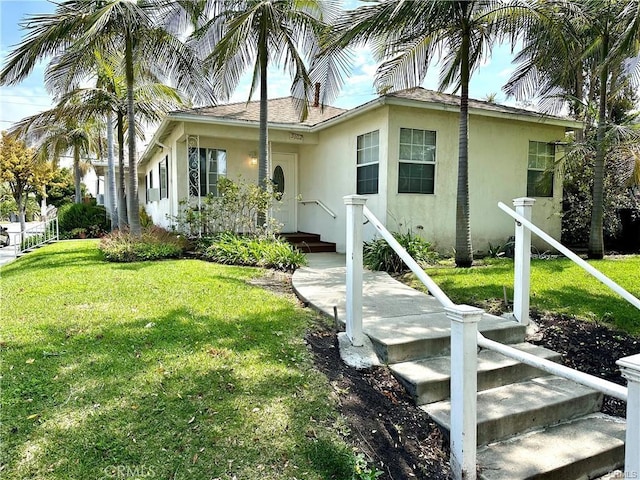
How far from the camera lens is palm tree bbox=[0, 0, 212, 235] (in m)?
8.14

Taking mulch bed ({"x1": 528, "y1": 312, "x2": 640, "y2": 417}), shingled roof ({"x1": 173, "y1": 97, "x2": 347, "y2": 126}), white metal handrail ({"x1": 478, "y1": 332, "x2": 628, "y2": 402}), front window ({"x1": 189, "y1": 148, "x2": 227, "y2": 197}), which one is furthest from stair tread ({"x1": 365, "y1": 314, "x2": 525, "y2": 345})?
front window ({"x1": 189, "y1": 148, "x2": 227, "y2": 197})

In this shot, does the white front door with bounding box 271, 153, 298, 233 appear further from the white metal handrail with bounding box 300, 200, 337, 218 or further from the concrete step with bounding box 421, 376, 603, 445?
the concrete step with bounding box 421, 376, 603, 445

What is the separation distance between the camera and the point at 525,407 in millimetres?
3227

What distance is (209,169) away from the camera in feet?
38.4

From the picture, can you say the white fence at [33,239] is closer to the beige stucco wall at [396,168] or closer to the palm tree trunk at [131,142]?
the palm tree trunk at [131,142]

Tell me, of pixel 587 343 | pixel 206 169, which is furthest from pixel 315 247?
pixel 587 343

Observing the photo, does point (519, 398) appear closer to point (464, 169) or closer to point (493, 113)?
point (464, 169)

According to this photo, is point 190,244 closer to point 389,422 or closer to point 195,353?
point 195,353

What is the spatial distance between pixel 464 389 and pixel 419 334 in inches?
56.5

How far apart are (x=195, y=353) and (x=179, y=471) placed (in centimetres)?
136

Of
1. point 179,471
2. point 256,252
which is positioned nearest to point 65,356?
point 179,471

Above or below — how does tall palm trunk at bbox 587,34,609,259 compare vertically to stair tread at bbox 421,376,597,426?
above

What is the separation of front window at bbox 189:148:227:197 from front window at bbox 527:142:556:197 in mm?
8523

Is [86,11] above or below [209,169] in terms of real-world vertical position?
above
